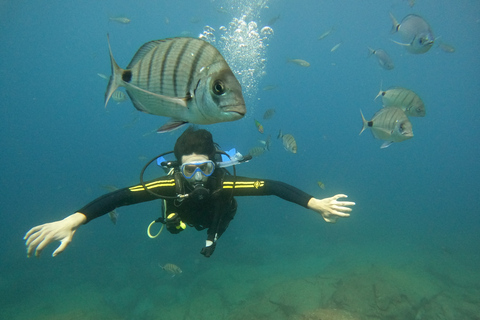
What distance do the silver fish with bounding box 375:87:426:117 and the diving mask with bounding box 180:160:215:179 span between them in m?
3.21

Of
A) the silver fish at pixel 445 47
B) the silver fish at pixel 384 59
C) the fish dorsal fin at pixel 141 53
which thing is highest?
the silver fish at pixel 445 47

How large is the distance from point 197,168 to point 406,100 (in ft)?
11.7

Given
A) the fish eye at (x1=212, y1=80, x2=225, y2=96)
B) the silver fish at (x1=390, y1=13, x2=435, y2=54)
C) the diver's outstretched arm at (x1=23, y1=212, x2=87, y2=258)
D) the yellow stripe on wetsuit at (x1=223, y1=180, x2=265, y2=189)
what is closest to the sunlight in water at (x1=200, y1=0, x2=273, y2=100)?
the silver fish at (x1=390, y1=13, x2=435, y2=54)

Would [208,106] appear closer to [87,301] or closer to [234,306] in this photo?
[234,306]

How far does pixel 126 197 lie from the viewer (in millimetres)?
3273

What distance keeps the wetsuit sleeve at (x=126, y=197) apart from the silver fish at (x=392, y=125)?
317 centimetres

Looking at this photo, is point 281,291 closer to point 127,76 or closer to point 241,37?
point 127,76

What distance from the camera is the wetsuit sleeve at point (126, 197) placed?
2912 mm

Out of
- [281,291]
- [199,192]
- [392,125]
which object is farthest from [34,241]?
[281,291]

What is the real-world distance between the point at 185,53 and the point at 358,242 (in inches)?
660

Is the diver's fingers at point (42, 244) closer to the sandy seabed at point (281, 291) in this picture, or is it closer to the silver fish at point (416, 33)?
the silver fish at point (416, 33)

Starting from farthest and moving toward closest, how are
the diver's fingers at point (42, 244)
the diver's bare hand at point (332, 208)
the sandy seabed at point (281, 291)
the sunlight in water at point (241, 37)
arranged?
the sunlight in water at point (241, 37), the sandy seabed at point (281, 291), the diver's bare hand at point (332, 208), the diver's fingers at point (42, 244)

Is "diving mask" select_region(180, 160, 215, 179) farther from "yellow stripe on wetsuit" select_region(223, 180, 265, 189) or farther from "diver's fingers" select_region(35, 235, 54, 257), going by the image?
"diver's fingers" select_region(35, 235, 54, 257)

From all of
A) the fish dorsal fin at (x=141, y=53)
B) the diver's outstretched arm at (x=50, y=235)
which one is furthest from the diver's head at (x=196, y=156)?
the fish dorsal fin at (x=141, y=53)
